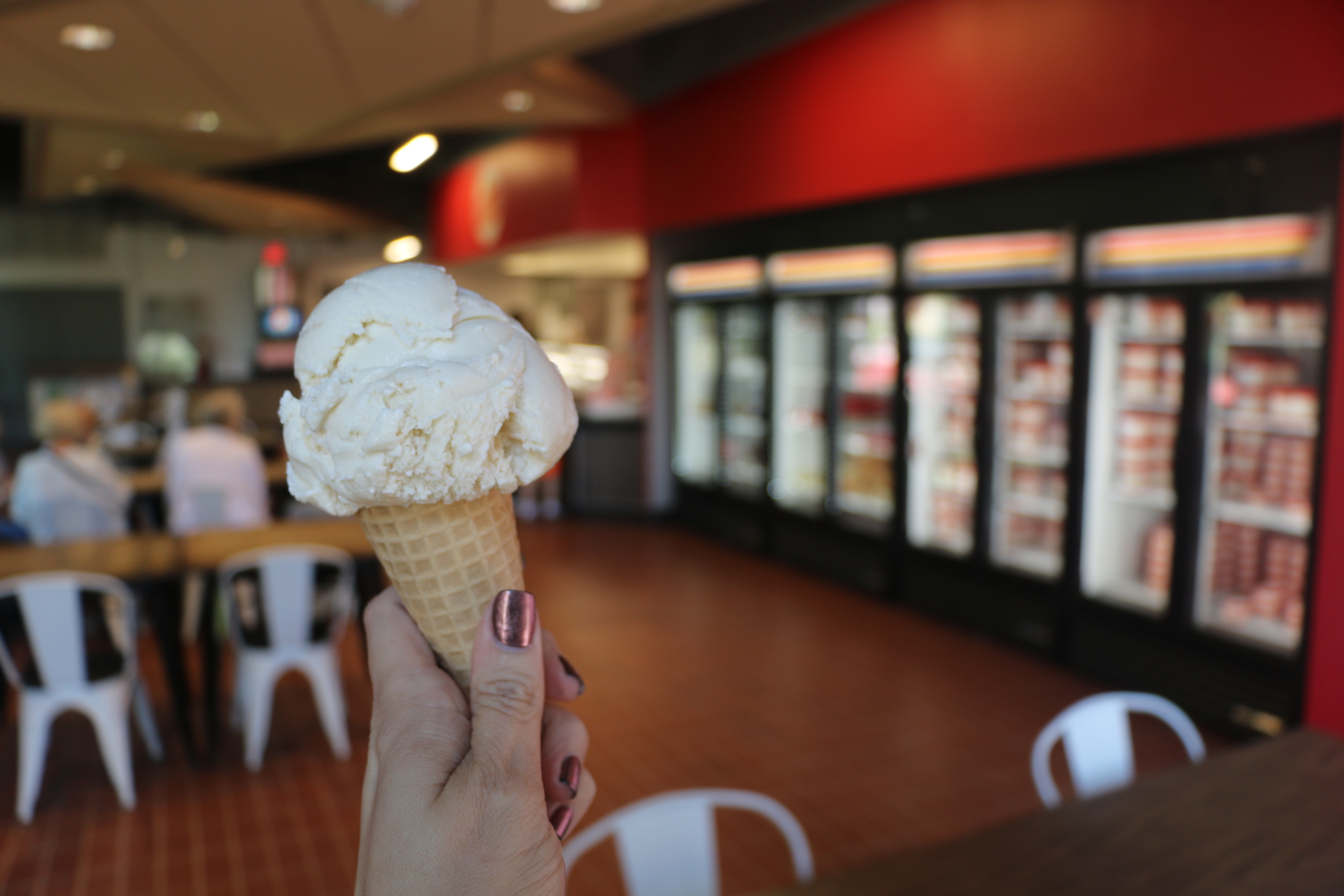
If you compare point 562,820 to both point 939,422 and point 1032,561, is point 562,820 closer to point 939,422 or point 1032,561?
point 1032,561

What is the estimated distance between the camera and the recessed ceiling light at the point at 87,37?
429 centimetres

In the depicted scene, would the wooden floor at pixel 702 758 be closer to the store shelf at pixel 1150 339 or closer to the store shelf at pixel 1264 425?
the store shelf at pixel 1264 425

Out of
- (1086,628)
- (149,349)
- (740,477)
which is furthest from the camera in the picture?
(149,349)

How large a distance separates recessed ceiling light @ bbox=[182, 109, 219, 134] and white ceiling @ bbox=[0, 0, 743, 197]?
48 mm

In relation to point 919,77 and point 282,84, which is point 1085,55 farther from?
point 282,84

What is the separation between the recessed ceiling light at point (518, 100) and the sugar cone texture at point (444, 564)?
6.38m

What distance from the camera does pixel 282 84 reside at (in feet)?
18.8

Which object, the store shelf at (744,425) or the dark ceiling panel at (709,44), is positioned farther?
the store shelf at (744,425)

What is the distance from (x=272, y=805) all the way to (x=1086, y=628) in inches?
153

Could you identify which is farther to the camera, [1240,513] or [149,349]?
[149,349]

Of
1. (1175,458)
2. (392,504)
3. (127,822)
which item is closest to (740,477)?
(1175,458)

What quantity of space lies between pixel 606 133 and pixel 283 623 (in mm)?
6133

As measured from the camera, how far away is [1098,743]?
234cm

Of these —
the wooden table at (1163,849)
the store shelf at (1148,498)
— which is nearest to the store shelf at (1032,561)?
the store shelf at (1148,498)
